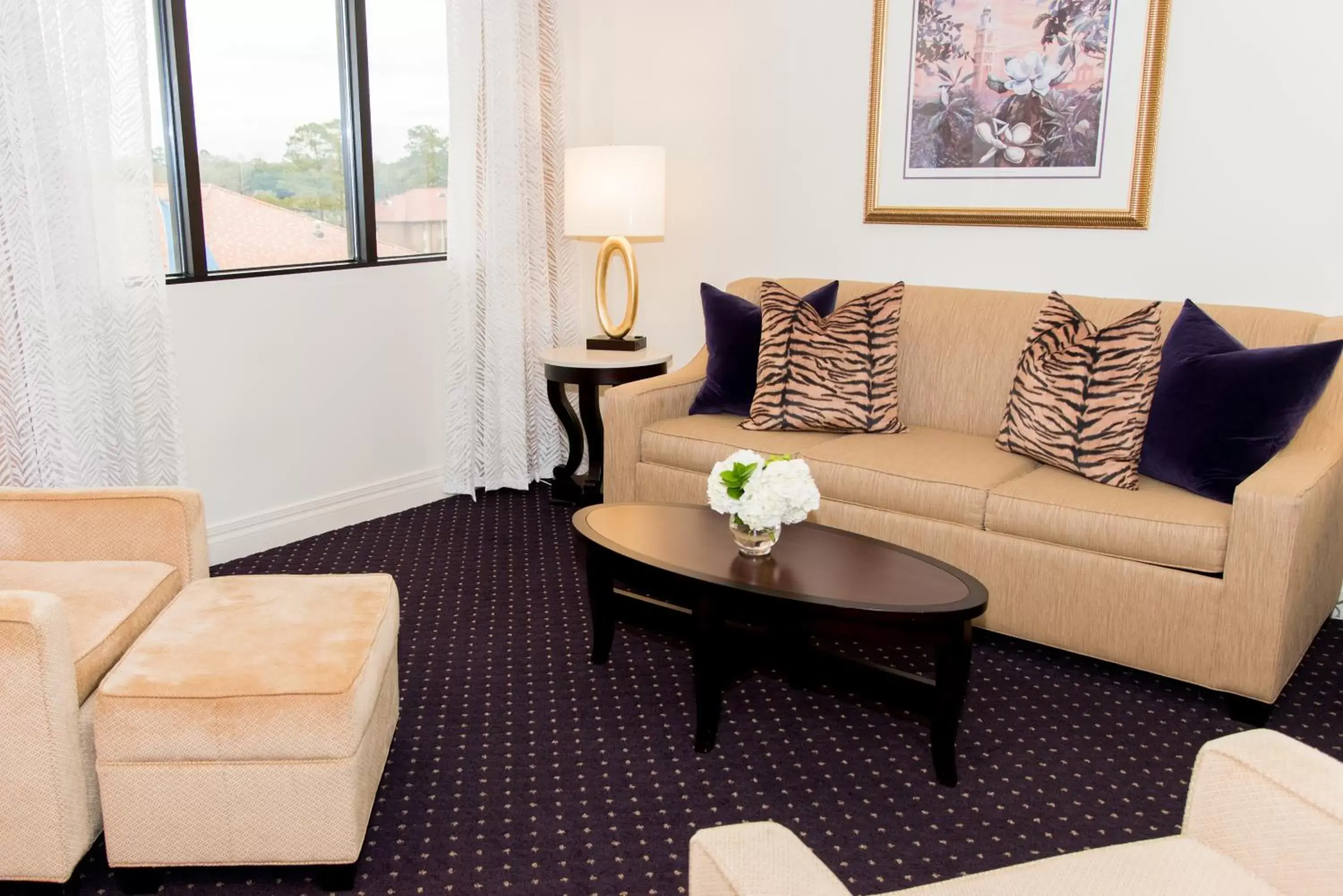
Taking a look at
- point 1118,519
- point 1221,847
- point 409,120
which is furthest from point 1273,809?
point 409,120

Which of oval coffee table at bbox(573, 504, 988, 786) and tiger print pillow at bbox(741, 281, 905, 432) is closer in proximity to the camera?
oval coffee table at bbox(573, 504, 988, 786)

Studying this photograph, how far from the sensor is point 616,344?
179 inches

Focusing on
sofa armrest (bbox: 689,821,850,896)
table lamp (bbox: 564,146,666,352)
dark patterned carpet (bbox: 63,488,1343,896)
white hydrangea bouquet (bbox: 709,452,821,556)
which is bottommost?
dark patterned carpet (bbox: 63,488,1343,896)

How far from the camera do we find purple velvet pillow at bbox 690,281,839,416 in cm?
389

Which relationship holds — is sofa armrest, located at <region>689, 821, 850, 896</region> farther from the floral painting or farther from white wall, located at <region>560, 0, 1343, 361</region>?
the floral painting

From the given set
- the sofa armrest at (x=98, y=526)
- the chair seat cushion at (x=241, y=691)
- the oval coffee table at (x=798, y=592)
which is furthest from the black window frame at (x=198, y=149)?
the chair seat cushion at (x=241, y=691)

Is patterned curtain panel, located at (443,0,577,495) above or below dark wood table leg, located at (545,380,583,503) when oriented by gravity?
above

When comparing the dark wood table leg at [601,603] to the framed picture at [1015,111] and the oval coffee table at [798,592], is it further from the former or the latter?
the framed picture at [1015,111]

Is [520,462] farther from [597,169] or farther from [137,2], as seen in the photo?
[137,2]

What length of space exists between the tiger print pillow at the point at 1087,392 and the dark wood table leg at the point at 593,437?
1.74m

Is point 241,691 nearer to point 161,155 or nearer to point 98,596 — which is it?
point 98,596

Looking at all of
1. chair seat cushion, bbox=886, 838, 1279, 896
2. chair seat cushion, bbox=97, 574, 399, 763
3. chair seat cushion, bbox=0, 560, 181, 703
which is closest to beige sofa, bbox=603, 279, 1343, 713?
chair seat cushion, bbox=886, 838, 1279, 896

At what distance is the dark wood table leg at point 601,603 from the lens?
9.28ft

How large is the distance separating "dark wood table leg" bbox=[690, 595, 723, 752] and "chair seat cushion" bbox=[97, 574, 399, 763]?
2.32 ft
